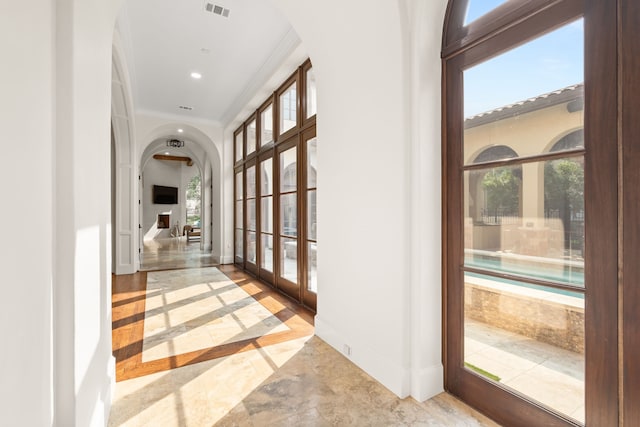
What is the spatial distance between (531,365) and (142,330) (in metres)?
3.15

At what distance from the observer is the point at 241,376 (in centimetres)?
214

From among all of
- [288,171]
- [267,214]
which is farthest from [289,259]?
[288,171]

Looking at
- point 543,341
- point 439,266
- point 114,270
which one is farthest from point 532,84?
point 114,270

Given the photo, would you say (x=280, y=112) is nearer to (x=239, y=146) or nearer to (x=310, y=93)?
(x=310, y=93)

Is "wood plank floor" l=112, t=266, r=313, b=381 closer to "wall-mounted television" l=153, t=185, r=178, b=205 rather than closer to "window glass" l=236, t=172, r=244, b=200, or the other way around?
"window glass" l=236, t=172, r=244, b=200

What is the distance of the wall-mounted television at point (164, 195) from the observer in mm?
14297

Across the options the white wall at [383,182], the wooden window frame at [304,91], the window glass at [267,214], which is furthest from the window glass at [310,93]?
the window glass at [267,214]

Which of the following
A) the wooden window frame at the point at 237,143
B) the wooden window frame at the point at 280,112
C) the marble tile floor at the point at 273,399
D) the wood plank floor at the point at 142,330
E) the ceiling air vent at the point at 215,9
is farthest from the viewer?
the wooden window frame at the point at 237,143

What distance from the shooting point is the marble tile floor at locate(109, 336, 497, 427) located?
5.52ft

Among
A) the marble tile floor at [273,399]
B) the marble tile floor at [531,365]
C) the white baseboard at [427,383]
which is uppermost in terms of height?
the marble tile floor at [531,365]

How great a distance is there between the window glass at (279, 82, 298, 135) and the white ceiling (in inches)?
13.7

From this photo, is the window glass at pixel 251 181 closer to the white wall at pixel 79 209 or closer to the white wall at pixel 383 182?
the white wall at pixel 383 182


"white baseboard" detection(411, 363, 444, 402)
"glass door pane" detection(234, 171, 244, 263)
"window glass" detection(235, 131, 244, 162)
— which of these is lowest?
"white baseboard" detection(411, 363, 444, 402)

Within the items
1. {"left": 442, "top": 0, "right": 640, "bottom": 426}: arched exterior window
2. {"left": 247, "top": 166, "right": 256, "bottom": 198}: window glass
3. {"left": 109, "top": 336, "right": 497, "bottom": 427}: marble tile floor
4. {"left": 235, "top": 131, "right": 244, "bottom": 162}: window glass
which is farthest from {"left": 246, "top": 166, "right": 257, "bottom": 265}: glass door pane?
{"left": 442, "top": 0, "right": 640, "bottom": 426}: arched exterior window
